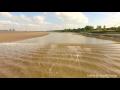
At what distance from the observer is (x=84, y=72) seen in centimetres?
525

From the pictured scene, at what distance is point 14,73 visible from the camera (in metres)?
5.08

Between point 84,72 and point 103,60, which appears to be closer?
point 84,72

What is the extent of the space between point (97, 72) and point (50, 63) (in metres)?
1.95
